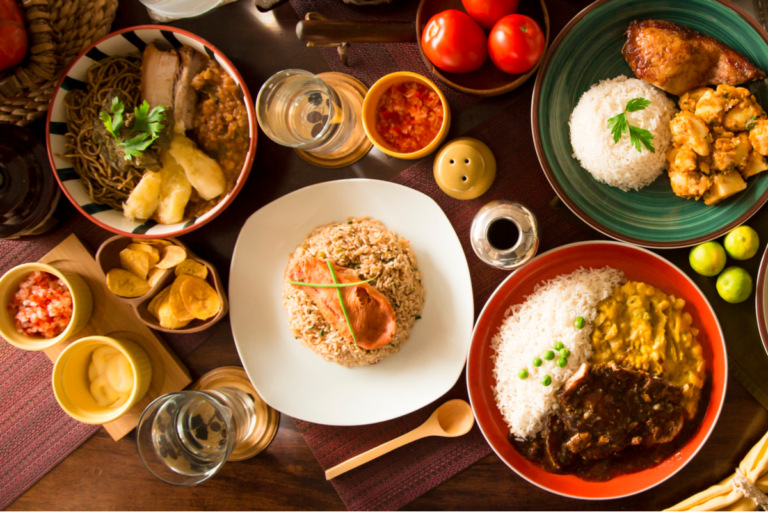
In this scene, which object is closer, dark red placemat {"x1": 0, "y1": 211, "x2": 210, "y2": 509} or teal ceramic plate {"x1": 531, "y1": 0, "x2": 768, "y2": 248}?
teal ceramic plate {"x1": 531, "y1": 0, "x2": 768, "y2": 248}

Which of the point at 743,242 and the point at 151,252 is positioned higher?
the point at 743,242

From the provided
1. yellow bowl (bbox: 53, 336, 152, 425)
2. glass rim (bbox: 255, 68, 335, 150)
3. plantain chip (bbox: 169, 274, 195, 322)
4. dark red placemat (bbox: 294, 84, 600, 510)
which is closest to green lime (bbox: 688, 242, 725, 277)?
dark red placemat (bbox: 294, 84, 600, 510)

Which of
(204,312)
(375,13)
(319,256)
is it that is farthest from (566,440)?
(375,13)

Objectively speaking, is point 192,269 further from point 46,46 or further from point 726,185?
point 726,185

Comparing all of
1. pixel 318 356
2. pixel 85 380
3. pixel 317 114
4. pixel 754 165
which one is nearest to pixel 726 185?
pixel 754 165

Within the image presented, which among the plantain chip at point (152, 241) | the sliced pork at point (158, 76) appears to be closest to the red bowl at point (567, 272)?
the plantain chip at point (152, 241)

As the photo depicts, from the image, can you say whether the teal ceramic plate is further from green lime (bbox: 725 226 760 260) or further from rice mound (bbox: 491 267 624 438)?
rice mound (bbox: 491 267 624 438)
